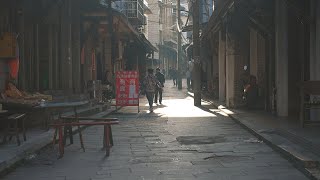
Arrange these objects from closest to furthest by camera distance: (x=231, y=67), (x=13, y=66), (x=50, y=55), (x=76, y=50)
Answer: (x=13, y=66)
(x=50, y=55)
(x=76, y=50)
(x=231, y=67)

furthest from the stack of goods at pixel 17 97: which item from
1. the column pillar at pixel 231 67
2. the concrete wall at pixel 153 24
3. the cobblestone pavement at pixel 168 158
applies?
the concrete wall at pixel 153 24

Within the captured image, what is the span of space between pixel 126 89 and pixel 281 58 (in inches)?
276

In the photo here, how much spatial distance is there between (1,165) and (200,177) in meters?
3.08

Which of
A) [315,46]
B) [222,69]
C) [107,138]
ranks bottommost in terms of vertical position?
[107,138]

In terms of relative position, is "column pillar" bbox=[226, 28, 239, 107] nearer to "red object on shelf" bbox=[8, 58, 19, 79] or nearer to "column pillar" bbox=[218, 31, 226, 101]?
"column pillar" bbox=[218, 31, 226, 101]

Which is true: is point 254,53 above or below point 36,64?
above

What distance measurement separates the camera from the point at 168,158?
969 centimetres

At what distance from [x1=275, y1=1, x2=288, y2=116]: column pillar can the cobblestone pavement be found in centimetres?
211

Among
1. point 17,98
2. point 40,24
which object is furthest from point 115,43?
point 17,98

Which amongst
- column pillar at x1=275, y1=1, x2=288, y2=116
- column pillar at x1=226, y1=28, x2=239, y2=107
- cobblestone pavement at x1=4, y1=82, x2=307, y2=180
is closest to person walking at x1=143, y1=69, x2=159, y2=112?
column pillar at x1=226, y1=28, x2=239, y2=107

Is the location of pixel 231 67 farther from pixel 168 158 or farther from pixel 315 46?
pixel 168 158

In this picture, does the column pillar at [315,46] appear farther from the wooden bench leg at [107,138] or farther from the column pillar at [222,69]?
the column pillar at [222,69]

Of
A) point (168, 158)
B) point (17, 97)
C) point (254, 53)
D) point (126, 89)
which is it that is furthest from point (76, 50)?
point (168, 158)

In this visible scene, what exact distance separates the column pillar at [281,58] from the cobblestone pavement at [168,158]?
2106mm
